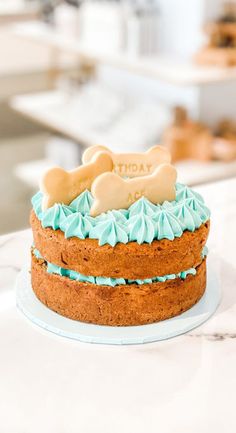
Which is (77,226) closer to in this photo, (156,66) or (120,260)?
(120,260)

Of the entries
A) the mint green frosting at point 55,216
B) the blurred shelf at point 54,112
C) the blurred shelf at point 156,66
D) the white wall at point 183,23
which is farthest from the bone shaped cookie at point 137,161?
the blurred shelf at point 54,112

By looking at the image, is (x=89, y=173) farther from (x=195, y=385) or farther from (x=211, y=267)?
(x=195, y=385)

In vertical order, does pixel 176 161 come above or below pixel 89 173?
below

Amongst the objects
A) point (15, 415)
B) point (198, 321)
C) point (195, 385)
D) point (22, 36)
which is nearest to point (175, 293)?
point (198, 321)

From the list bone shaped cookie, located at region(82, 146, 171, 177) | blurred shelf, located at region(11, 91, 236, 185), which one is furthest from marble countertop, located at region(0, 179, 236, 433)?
blurred shelf, located at region(11, 91, 236, 185)

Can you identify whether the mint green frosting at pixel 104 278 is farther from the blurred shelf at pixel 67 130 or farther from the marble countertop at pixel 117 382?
the blurred shelf at pixel 67 130

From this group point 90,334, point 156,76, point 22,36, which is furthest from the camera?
point 22,36
